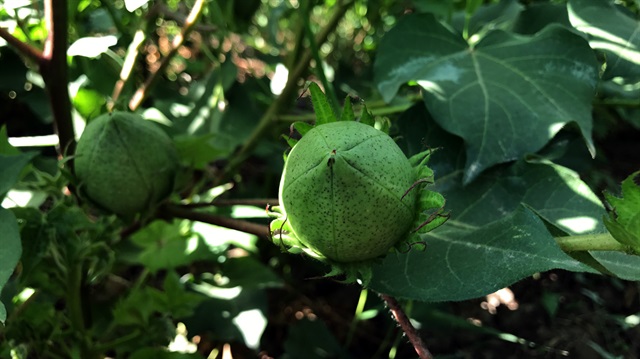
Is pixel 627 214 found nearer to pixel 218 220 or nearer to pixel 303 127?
pixel 303 127

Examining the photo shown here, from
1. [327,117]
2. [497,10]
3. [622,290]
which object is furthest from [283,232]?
[622,290]

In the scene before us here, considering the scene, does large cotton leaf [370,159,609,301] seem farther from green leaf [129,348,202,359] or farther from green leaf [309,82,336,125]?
green leaf [129,348,202,359]

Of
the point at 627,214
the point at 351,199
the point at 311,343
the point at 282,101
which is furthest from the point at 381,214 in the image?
the point at 282,101

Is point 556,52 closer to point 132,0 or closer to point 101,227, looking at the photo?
point 132,0

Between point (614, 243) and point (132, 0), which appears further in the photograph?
point (132, 0)

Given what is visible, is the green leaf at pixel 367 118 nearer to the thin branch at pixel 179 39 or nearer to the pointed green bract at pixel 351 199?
the pointed green bract at pixel 351 199

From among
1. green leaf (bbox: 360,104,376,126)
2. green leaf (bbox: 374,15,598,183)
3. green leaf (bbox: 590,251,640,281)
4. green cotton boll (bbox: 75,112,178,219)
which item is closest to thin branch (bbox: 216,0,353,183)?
green leaf (bbox: 374,15,598,183)

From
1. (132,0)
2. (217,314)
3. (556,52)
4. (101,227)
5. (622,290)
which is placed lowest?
(622,290)
